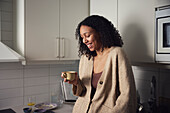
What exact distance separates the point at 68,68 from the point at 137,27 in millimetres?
1212

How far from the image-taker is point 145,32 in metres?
1.34

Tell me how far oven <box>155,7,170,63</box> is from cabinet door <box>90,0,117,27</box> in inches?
16.5

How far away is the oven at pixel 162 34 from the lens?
1170 millimetres

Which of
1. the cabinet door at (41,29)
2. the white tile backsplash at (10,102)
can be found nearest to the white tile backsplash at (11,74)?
the white tile backsplash at (10,102)

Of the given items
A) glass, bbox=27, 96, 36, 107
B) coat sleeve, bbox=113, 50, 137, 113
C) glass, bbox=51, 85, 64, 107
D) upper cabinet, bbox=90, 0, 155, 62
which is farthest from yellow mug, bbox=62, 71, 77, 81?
glass, bbox=27, 96, 36, 107

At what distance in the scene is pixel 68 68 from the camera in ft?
7.75

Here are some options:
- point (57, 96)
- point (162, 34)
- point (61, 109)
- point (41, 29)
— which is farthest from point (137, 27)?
point (57, 96)

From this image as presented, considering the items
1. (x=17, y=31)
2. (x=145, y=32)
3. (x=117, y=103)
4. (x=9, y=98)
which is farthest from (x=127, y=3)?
(x=9, y=98)

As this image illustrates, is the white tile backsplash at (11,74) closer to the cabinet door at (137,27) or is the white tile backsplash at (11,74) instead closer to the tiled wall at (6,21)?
the tiled wall at (6,21)

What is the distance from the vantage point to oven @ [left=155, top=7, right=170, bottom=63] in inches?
46.1

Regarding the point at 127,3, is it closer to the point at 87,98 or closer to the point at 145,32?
the point at 145,32

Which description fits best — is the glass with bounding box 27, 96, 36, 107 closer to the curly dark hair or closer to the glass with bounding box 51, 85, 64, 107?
the glass with bounding box 51, 85, 64, 107

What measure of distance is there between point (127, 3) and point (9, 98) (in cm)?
157

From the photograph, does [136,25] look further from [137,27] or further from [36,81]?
[36,81]
